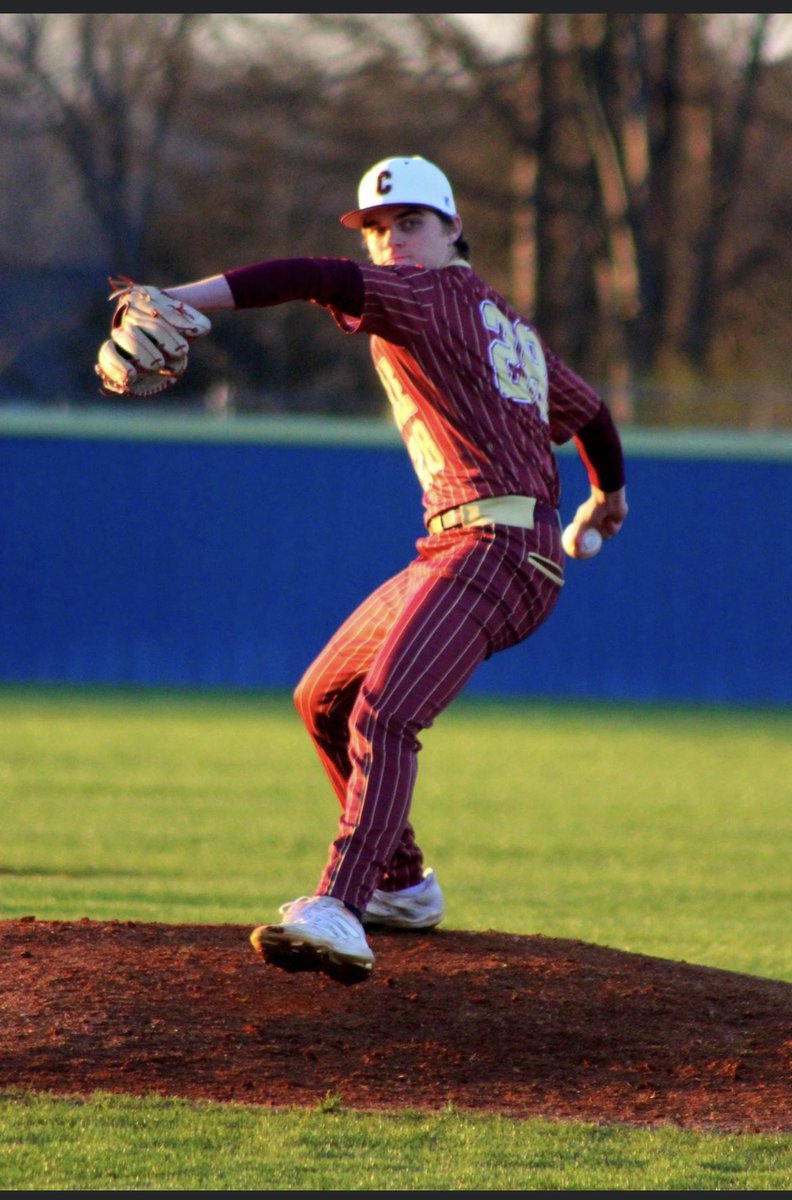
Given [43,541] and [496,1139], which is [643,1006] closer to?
[496,1139]

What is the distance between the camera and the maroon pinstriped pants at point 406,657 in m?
4.39

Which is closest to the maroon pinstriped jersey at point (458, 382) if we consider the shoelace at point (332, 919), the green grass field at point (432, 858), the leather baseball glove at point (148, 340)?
the leather baseball glove at point (148, 340)

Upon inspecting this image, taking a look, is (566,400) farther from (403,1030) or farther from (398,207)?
(403,1030)

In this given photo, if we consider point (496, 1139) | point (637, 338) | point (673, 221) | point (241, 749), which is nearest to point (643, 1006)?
point (496, 1139)

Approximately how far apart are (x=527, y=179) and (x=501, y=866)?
82.5 ft

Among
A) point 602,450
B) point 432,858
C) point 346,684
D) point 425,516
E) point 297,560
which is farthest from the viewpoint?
point 297,560

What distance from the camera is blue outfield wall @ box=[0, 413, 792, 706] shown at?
16.9 metres

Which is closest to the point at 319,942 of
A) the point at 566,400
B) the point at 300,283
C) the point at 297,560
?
the point at 300,283

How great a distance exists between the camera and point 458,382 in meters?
4.70

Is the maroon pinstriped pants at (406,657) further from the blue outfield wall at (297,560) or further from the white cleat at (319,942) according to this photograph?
the blue outfield wall at (297,560)

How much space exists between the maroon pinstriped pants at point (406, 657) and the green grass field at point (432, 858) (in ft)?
2.05

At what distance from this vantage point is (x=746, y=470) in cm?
1712

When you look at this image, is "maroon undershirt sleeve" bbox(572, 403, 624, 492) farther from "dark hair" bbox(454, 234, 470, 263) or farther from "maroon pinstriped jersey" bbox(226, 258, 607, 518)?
"dark hair" bbox(454, 234, 470, 263)

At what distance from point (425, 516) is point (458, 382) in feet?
1.18
